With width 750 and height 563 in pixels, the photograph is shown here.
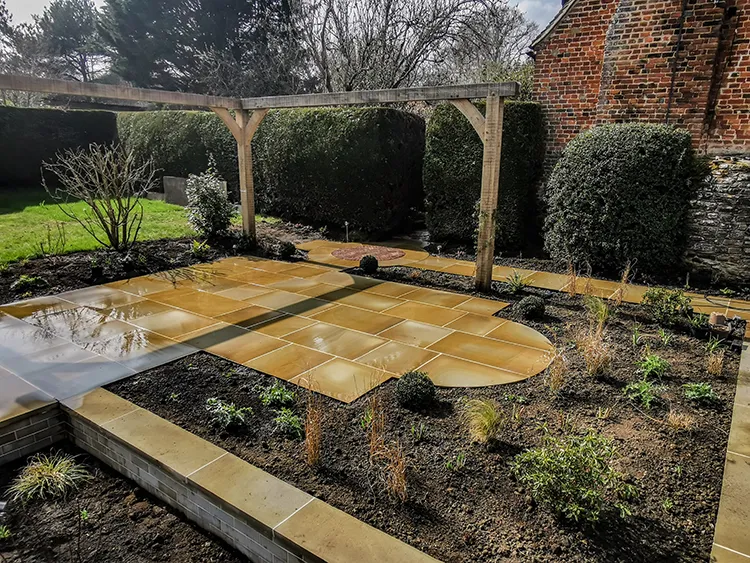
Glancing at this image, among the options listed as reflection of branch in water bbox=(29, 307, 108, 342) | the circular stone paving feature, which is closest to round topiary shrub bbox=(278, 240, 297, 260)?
the circular stone paving feature

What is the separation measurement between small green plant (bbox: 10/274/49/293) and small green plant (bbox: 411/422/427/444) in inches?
201

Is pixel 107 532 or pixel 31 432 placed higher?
pixel 31 432

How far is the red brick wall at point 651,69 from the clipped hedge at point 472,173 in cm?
59

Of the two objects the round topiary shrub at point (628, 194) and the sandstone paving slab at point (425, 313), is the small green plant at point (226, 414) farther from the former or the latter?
the round topiary shrub at point (628, 194)

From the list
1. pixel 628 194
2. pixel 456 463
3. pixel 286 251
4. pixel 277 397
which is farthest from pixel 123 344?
pixel 628 194

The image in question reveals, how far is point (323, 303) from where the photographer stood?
17.8 feet

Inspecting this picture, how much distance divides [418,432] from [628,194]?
4.78 meters

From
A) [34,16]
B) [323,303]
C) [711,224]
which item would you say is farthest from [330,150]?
[34,16]

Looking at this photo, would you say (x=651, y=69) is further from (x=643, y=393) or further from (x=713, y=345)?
(x=643, y=393)

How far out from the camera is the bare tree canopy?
11.5 meters

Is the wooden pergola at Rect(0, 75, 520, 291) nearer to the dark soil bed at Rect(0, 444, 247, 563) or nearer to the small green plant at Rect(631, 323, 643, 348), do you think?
the small green plant at Rect(631, 323, 643, 348)

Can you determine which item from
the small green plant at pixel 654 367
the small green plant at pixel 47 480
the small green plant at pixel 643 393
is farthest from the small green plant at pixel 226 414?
the small green plant at pixel 654 367

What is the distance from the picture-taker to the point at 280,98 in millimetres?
6738

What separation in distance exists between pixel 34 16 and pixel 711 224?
93.0ft
